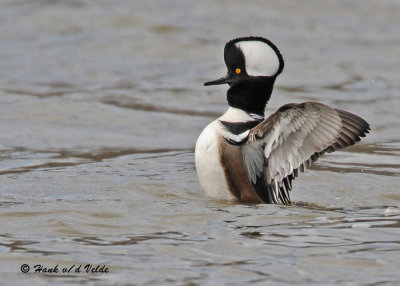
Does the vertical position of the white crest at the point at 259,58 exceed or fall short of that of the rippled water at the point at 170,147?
it exceeds it

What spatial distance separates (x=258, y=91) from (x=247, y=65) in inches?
9.4

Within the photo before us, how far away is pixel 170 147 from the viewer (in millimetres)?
11359

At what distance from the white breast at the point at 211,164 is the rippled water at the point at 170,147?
0.17m

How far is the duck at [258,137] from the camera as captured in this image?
24.5ft

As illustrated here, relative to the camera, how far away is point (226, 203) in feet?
26.0

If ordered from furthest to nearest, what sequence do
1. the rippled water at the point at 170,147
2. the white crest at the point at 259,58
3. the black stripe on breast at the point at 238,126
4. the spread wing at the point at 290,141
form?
1. the black stripe on breast at the point at 238,126
2. the white crest at the point at 259,58
3. the spread wing at the point at 290,141
4. the rippled water at the point at 170,147

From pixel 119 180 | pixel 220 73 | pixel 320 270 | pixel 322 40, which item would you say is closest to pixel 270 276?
pixel 320 270

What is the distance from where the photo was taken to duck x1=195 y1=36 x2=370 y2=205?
747cm

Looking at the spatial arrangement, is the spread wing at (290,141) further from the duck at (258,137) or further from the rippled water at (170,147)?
the rippled water at (170,147)

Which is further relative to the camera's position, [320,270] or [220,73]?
[220,73]

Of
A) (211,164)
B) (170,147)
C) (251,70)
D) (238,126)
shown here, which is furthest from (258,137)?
(170,147)

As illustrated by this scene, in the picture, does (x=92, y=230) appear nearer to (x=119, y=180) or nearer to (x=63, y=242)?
(x=63, y=242)

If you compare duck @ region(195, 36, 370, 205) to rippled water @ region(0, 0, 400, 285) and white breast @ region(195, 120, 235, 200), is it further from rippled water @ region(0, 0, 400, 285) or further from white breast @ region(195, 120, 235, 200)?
rippled water @ region(0, 0, 400, 285)

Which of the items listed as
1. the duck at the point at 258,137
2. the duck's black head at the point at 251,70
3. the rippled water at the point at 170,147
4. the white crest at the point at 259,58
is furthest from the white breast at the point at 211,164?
the white crest at the point at 259,58
